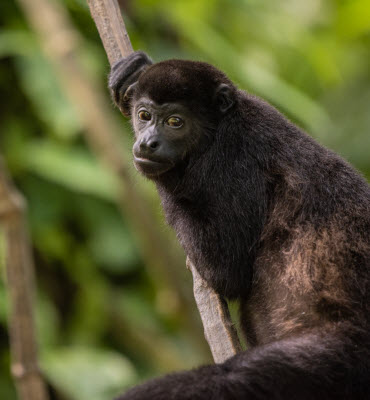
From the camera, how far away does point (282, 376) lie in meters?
3.12

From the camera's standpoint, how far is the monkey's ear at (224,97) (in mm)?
3910

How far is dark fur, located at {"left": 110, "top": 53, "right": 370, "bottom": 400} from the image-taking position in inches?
127

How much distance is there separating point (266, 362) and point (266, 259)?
75 cm

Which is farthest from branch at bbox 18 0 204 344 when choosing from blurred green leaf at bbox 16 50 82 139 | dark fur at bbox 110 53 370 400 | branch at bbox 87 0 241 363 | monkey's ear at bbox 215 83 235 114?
monkey's ear at bbox 215 83 235 114

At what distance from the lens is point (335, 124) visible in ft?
38.7

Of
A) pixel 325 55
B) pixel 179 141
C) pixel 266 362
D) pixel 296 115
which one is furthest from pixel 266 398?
pixel 325 55

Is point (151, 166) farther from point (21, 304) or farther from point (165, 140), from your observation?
point (21, 304)

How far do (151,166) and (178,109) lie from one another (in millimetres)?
369

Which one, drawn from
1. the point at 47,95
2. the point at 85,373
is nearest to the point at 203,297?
the point at 85,373

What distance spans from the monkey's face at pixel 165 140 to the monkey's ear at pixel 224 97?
0.18 metres

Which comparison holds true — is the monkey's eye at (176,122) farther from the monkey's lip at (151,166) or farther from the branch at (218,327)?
the branch at (218,327)

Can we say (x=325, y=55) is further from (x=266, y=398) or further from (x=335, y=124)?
(x=266, y=398)

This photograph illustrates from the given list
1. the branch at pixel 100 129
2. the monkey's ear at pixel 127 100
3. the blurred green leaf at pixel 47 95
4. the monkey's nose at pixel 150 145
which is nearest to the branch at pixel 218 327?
the monkey's nose at pixel 150 145

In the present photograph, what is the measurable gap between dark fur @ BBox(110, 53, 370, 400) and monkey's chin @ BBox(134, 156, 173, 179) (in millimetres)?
81
